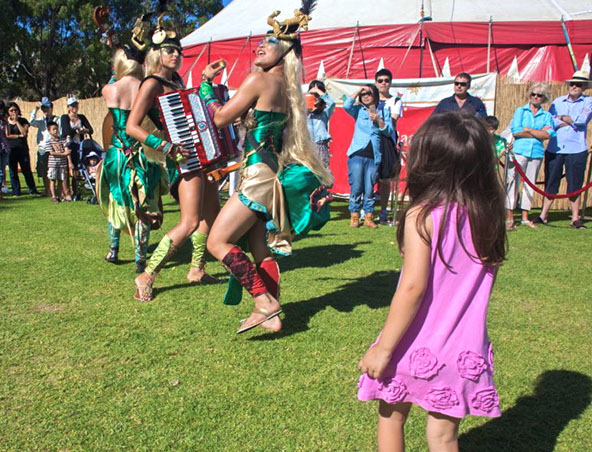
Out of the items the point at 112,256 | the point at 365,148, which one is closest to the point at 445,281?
the point at 112,256

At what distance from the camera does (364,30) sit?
13711 millimetres

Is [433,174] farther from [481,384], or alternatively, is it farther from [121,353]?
[121,353]

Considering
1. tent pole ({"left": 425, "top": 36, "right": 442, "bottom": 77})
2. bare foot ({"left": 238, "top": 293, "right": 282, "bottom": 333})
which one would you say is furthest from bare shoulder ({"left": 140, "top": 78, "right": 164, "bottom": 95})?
tent pole ({"left": 425, "top": 36, "right": 442, "bottom": 77})

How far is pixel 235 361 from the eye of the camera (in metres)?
3.53

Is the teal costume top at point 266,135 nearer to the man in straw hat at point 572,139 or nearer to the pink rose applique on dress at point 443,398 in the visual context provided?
the pink rose applique on dress at point 443,398

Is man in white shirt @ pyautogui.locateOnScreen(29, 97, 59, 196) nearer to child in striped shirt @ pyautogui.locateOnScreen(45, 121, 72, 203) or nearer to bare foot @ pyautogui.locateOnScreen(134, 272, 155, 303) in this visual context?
child in striped shirt @ pyautogui.locateOnScreen(45, 121, 72, 203)

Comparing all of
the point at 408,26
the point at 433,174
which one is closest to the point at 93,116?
the point at 408,26

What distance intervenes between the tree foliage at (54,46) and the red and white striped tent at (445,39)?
23761 millimetres

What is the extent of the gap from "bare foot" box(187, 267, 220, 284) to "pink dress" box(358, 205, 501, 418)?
11.1ft

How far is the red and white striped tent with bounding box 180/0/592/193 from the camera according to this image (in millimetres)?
13312

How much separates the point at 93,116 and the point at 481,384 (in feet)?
58.7

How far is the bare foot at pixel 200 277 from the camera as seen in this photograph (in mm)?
5215

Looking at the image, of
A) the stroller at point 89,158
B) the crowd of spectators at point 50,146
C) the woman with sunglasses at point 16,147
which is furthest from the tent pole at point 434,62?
the woman with sunglasses at point 16,147

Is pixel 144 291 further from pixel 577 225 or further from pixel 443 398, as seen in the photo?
pixel 577 225
